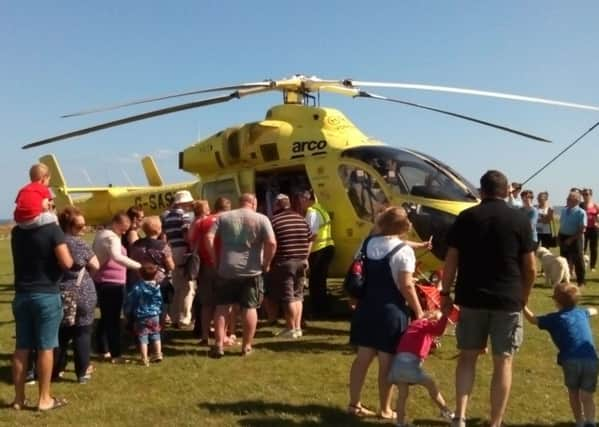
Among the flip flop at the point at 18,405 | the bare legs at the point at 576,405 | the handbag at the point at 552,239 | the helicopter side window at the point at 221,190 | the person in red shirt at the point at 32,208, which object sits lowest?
the flip flop at the point at 18,405

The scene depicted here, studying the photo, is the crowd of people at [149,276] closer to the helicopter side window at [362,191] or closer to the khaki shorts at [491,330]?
the helicopter side window at [362,191]

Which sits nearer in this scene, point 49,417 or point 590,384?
point 590,384

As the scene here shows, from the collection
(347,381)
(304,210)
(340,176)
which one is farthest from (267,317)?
(347,381)

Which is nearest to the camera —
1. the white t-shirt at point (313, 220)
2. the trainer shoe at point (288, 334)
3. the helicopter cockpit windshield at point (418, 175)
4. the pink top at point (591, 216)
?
the trainer shoe at point (288, 334)

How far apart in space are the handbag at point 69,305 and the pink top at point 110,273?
78cm

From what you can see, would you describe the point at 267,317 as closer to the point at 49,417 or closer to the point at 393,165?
the point at 393,165

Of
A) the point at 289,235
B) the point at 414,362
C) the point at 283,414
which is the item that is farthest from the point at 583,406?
the point at 289,235

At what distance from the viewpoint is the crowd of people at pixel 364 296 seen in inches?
171

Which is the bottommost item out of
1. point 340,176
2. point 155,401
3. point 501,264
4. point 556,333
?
point 155,401

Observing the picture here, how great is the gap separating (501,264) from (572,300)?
1.90ft

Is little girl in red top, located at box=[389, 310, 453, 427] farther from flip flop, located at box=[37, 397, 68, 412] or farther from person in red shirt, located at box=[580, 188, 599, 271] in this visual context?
person in red shirt, located at box=[580, 188, 599, 271]

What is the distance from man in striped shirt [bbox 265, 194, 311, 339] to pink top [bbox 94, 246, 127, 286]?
1.81 meters

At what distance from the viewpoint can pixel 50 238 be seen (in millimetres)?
4887

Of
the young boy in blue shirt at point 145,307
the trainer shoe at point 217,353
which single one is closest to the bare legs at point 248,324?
the trainer shoe at point 217,353
